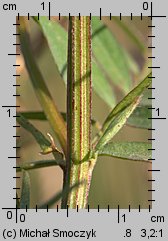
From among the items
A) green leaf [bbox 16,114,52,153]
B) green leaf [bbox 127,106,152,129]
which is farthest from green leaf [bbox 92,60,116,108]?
green leaf [bbox 16,114,52,153]

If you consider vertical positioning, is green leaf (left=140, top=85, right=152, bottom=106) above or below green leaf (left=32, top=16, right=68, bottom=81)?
below

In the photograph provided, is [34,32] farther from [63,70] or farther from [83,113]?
[83,113]

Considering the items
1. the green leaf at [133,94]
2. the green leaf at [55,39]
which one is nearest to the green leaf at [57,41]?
the green leaf at [55,39]

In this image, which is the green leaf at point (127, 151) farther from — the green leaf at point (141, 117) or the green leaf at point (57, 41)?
the green leaf at point (57, 41)

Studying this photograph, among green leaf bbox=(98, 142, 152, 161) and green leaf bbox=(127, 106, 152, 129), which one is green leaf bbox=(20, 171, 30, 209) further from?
green leaf bbox=(127, 106, 152, 129)

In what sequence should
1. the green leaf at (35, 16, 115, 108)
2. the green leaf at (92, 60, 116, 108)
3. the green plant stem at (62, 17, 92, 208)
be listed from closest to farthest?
the green plant stem at (62, 17, 92, 208)
the green leaf at (35, 16, 115, 108)
the green leaf at (92, 60, 116, 108)
